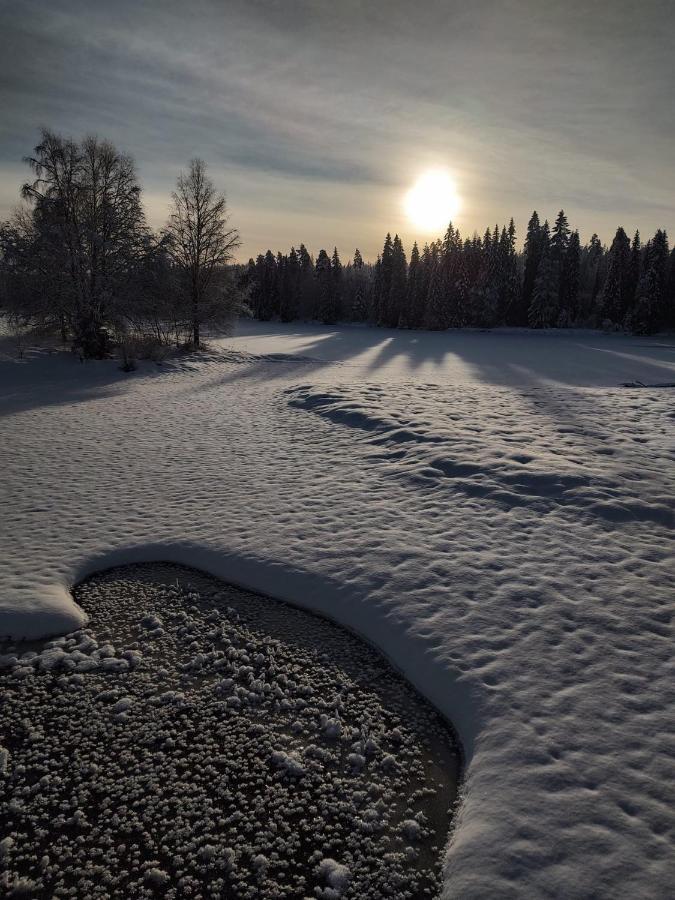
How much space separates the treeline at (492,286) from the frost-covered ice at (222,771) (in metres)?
63.2

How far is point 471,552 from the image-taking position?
709 centimetres

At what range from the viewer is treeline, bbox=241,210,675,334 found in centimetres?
6444

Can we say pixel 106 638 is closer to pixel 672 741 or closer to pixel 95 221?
pixel 672 741

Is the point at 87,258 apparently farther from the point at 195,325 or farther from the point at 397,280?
the point at 397,280

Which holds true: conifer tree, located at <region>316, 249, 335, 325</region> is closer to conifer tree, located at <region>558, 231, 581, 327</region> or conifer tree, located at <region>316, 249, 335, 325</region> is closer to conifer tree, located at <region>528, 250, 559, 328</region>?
conifer tree, located at <region>528, 250, 559, 328</region>

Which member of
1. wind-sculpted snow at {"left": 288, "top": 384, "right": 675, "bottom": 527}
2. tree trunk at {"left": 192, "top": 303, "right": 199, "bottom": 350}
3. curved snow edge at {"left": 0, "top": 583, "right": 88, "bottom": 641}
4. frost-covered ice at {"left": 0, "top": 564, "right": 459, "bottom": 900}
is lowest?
frost-covered ice at {"left": 0, "top": 564, "right": 459, "bottom": 900}

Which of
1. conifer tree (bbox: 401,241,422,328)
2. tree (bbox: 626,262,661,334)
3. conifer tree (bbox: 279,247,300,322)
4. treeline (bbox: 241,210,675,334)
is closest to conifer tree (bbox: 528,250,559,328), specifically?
treeline (bbox: 241,210,675,334)

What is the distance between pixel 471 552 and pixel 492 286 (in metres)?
73.1

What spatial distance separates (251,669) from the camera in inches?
203

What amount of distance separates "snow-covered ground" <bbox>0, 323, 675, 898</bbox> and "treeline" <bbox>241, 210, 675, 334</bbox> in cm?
5539

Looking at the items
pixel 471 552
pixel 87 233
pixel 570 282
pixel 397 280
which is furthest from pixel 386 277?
pixel 471 552

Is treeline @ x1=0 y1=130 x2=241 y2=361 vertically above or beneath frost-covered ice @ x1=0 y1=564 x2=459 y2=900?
above

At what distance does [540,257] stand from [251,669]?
78.6 meters

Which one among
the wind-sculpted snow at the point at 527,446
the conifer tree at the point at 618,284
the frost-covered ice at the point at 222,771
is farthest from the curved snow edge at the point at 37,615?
the conifer tree at the point at 618,284
